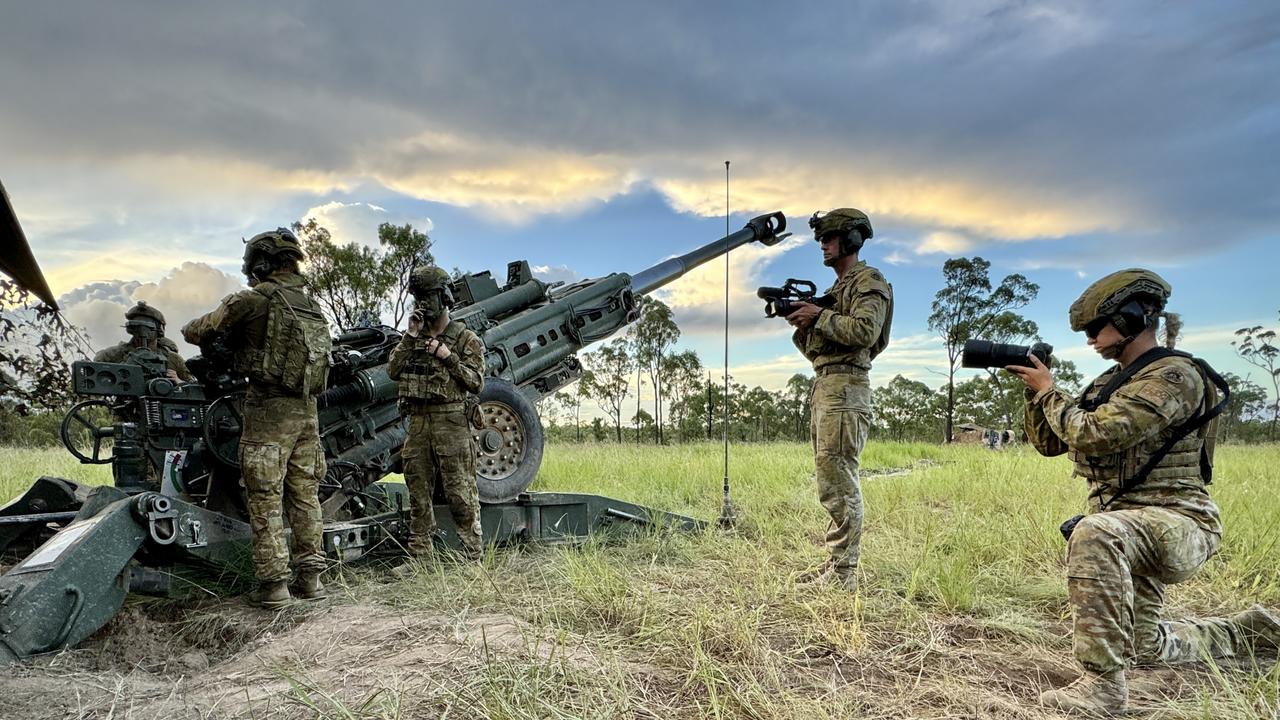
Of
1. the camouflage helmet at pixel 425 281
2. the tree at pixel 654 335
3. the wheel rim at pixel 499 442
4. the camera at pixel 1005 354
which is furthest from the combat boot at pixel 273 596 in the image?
the tree at pixel 654 335

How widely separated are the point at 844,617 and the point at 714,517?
276cm

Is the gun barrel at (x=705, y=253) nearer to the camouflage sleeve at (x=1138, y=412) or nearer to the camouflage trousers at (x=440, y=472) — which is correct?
the camouflage trousers at (x=440, y=472)

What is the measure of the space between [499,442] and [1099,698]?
391cm

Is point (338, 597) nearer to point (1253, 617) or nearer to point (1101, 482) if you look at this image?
point (1101, 482)

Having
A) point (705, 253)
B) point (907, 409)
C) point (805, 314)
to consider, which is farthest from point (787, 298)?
point (907, 409)

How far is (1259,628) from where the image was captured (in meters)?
3.25

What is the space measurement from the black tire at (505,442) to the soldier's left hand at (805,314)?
2.19 metres

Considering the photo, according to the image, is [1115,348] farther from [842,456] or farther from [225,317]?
[225,317]

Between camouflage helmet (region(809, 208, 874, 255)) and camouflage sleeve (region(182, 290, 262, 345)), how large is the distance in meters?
3.17

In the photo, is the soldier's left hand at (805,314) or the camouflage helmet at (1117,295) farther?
the soldier's left hand at (805,314)

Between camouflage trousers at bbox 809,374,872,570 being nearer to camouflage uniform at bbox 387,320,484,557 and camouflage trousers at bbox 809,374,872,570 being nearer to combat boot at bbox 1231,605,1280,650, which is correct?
combat boot at bbox 1231,605,1280,650

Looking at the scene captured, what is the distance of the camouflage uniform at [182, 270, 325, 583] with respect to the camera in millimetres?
3910

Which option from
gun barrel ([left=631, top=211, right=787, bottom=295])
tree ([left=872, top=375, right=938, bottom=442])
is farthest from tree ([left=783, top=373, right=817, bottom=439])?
gun barrel ([left=631, top=211, right=787, bottom=295])

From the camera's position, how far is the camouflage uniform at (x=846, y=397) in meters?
4.08
